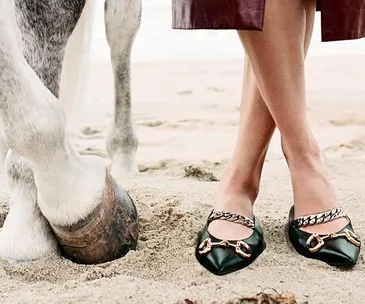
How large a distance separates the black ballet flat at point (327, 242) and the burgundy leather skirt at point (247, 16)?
0.37 m

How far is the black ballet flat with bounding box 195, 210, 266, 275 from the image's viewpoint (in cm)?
151

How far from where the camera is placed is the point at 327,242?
5.18ft

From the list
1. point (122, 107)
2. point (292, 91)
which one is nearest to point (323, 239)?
point (292, 91)

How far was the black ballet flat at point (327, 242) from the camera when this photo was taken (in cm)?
154

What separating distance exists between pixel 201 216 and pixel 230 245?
22 cm

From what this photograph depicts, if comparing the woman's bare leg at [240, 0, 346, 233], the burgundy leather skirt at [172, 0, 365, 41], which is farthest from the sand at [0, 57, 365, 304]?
the burgundy leather skirt at [172, 0, 365, 41]

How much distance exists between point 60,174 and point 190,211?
0.48 m

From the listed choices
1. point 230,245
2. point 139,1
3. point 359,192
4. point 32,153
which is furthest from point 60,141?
point 139,1

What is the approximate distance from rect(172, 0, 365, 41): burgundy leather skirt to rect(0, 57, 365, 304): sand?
443 millimetres

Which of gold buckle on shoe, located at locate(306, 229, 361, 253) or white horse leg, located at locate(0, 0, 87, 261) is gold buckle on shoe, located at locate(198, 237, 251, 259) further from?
white horse leg, located at locate(0, 0, 87, 261)

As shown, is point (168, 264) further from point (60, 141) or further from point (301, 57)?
point (301, 57)

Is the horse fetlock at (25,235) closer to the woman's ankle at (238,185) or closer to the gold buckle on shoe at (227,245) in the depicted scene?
the gold buckle on shoe at (227,245)

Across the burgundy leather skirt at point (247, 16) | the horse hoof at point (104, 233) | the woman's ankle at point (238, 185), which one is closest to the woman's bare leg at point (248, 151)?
the woman's ankle at point (238, 185)

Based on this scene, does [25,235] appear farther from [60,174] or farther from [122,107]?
[122,107]
